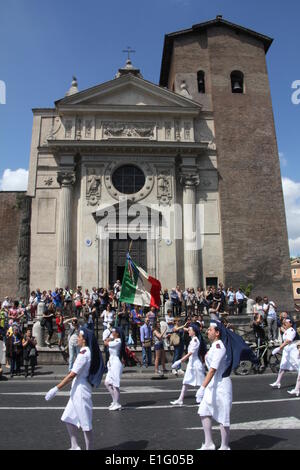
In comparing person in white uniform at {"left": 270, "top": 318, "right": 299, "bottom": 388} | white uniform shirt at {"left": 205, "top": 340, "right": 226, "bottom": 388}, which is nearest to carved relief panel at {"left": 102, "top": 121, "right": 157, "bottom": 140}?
person in white uniform at {"left": 270, "top": 318, "right": 299, "bottom": 388}

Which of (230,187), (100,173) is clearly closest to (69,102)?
(100,173)

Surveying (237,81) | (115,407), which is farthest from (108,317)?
(237,81)

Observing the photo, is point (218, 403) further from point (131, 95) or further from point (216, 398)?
point (131, 95)

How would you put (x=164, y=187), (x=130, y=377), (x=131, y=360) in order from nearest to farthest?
(x=130, y=377) → (x=131, y=360) → (x=164, y=187)

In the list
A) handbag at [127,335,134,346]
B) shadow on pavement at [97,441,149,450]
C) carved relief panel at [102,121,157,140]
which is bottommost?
shadow on pavement at [97,441,149,450]

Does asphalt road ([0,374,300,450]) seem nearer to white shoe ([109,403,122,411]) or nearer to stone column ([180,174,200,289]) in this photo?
white shoe ([109,403,122,411])

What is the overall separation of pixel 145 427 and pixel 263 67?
89.7 ft

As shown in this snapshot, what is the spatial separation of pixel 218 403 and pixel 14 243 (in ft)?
65.8

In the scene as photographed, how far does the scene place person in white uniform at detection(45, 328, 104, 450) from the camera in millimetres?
4914

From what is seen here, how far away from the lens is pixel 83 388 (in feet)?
17.0

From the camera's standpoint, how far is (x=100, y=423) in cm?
660

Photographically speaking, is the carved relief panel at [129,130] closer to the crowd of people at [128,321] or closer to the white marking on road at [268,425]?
the crowd of people at [128,321]

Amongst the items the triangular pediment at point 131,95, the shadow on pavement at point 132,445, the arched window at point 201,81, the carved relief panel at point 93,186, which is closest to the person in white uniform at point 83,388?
the shadow on pavement at point 132,445

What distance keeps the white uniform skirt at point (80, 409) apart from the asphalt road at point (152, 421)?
1.68 ft
